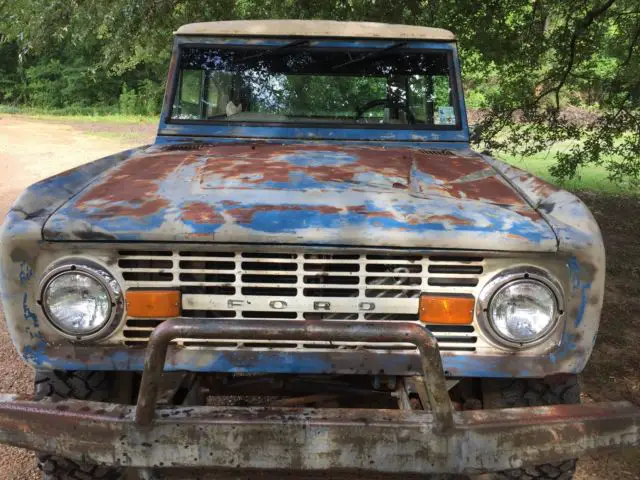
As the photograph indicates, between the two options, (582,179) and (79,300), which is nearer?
(79,300)

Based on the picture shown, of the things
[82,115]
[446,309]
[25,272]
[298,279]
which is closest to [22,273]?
[25,272]

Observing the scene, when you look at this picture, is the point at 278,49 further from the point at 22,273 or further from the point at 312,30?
the point at 22,273

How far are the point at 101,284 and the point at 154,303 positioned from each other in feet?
0.54

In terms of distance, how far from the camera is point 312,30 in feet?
10.3

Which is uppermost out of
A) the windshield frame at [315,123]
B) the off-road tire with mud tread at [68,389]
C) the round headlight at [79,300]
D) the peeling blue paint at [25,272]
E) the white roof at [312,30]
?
the white roof at [312,30]

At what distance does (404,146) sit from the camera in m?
3.05

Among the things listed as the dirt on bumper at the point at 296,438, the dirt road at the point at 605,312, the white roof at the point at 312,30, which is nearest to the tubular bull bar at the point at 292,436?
the dirt on bumper at the point at 296,438

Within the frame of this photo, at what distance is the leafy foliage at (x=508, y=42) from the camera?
6.48 m

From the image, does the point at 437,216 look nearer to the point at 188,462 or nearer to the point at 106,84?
the point at 188,462

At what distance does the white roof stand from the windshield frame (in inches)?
1.0

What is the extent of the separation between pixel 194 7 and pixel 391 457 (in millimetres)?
6862

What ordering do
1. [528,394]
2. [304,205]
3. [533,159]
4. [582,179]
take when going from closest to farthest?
[304,205], [528,394], [582,179], [533,159]

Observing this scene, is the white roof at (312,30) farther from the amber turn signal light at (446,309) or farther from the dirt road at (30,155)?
the dirt road at (30,155)

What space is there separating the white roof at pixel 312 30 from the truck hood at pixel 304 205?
0.83 m
